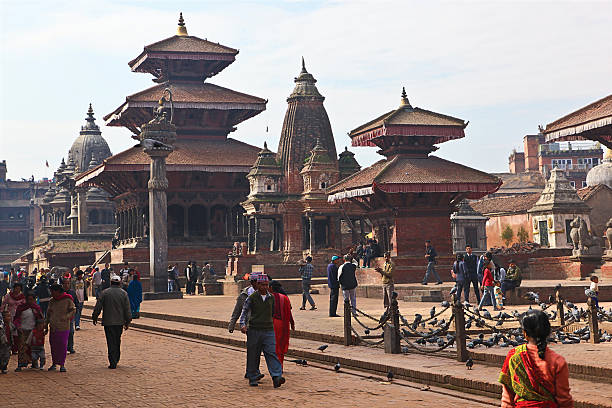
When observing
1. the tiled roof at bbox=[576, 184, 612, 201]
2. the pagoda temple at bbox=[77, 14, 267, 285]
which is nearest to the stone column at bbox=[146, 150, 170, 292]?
the pagoda temple at bbox=[77, 14, 267, 285]

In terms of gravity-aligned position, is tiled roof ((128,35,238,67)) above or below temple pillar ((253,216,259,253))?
above

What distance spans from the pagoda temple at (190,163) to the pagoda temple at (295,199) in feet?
5.86

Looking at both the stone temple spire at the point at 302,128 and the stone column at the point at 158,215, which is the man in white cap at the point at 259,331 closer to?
the stone column at the point at 158,215

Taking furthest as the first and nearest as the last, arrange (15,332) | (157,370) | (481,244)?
(481,244) < (15,332) < (157,370)

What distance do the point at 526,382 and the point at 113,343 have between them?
900 centimetres

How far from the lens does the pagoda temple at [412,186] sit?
34.1 m

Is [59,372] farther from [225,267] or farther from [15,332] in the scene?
[225,267]

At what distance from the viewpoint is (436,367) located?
11.5m

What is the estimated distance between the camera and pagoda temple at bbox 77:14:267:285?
45812 millimetres

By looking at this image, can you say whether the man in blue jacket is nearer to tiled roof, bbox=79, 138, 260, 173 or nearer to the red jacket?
the red jacket

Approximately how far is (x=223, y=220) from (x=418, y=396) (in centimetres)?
3951

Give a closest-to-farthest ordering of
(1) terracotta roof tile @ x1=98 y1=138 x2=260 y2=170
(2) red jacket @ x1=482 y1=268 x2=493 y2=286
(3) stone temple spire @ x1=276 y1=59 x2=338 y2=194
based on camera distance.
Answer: (2) red jacket @ x1=482 y1=268 x2=493 y2=286
(1) terracotta roof tile @ x1=98 y1=138 x2=260 y2=170
(3) stone temple spire @ x1=276 y1=59 x2=338 y2=194

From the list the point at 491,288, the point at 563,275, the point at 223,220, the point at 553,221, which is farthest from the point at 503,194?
the point at 491,288

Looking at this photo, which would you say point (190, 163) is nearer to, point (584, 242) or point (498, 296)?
point (584, 242)
